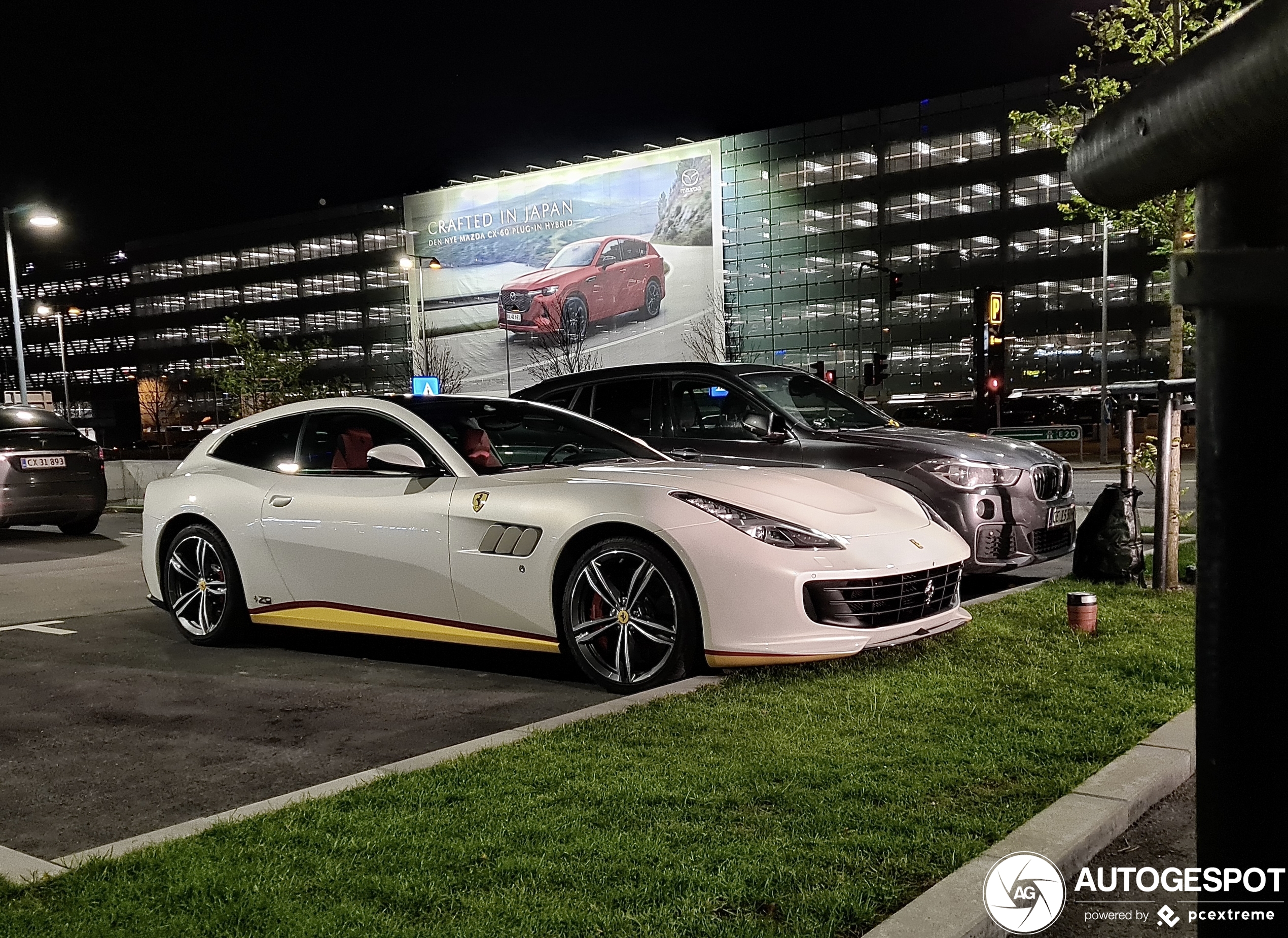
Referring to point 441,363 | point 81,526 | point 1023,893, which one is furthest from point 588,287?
point 1023,893

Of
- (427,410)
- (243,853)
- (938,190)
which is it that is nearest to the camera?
(243,853)

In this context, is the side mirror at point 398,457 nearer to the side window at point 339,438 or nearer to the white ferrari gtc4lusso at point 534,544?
the white ferrari gtc4lusso at point 534,544

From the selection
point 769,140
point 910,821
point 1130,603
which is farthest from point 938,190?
point 910,821

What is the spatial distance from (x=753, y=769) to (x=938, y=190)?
6657 centimetres

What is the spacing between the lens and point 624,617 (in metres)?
5.35

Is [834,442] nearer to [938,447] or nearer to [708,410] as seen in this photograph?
[938,447]

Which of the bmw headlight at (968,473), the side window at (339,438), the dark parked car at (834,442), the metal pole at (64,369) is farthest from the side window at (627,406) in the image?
the metal pole at (64,369)

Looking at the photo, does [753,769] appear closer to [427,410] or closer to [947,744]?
[947,744]

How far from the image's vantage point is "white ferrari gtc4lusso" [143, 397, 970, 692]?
201 inches

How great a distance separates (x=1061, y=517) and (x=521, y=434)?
4.38m

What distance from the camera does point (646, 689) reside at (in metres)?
5.20

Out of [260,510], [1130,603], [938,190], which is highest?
[938,190]

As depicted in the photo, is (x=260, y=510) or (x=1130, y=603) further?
(x=1130, y=603)

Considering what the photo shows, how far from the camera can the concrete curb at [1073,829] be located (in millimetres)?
2605
